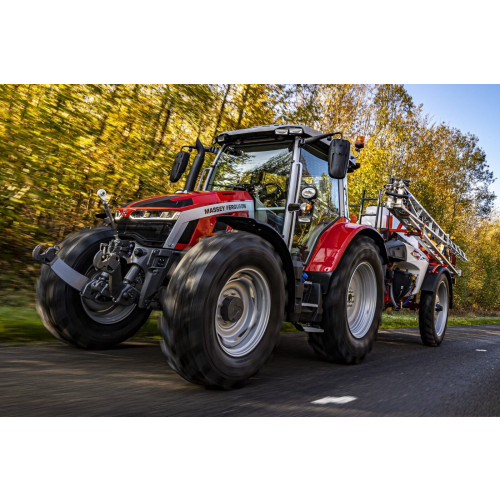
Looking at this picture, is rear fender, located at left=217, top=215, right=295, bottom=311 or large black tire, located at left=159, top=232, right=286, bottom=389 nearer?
large black tire, located at left=159, top=232, right=286, bottom=389

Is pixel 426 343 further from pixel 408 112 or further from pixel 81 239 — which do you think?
pixel 408 112

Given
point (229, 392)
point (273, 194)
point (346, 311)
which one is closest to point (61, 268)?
point (229, 392)

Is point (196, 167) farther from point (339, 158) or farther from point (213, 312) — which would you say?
point (213, 312)

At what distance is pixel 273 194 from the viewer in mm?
A: 5012

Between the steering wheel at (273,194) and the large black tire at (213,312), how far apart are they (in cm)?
126

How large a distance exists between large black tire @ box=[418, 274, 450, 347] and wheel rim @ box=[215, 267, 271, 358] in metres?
4.39

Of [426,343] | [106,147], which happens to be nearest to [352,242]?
[426,343]

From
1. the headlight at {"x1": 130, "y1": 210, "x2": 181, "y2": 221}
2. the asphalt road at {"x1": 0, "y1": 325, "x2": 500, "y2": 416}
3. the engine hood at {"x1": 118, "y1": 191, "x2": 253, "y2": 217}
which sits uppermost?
the engine hood at {"x1": 118, "y1": 191, "x2": 253, "y2": 217}

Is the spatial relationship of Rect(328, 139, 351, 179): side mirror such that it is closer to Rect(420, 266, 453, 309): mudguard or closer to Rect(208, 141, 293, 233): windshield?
Rect(208, 141, 293, 233): windshield

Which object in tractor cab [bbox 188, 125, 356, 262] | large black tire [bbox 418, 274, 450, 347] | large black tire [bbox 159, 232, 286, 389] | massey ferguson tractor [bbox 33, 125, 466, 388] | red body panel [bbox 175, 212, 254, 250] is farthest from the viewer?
large black tire [bbox 418, 274, 450, 347]

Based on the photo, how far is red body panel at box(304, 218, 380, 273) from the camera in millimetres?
4805

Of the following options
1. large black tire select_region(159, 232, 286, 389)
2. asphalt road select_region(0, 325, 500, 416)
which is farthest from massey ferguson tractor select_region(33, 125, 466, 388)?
asphalt road select_region(0, 325, 500, 416)

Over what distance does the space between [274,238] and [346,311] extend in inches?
48.4

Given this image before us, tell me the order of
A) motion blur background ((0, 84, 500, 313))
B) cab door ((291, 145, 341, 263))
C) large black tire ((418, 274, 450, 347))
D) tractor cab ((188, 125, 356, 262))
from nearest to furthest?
1. tractor cab ((188, 125, 356, 262))
2. cab door ((291, 145, 341, 263))
3. motion blur background ((0, 84, 500, 313))
4. large black tire ((418, 274, 450, 347))
